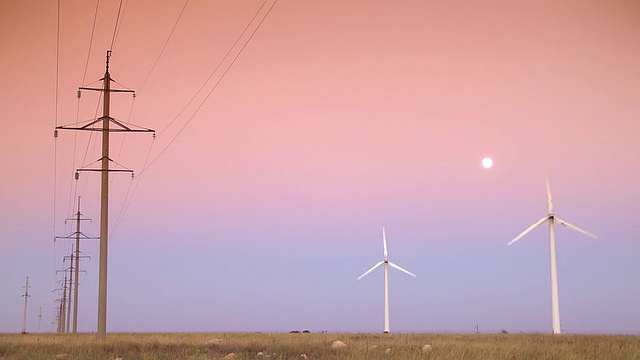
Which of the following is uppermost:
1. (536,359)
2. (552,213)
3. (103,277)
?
(552,213)

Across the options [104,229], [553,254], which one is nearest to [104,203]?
[104,229]

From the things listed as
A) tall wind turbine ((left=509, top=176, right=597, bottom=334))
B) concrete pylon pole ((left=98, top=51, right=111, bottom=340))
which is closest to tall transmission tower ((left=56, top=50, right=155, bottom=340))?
concrete pylon pole ((left=98, top=51, right=111, bottom=340))

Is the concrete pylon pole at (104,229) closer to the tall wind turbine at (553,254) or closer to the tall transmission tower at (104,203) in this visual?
the tall transmission tower at (104,203)

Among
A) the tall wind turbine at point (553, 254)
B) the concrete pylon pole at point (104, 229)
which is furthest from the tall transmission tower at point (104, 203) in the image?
the tall wind turbine at point (553, 254)

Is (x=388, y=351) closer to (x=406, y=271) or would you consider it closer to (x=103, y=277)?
(x=103, y=277)

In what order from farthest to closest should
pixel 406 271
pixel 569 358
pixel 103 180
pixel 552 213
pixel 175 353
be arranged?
1. pixel 406 271
2. pixel 552 213
3. pixel 103 180
4. pixel 175 353
5. pixel 569 358

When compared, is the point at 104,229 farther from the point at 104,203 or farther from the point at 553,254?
the point at 553,254

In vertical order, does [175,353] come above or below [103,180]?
below

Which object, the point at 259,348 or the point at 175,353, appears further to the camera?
the point at 259,348

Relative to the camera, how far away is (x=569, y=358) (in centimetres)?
2539

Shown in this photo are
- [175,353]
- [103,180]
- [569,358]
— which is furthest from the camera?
[103,180]

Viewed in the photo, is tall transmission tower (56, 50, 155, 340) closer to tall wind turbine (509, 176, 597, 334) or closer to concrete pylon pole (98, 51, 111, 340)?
concrete pylon pole (98, 51, 111, 340)

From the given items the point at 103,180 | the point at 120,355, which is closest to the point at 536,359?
the point at 120,355

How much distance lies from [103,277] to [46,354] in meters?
14.2
